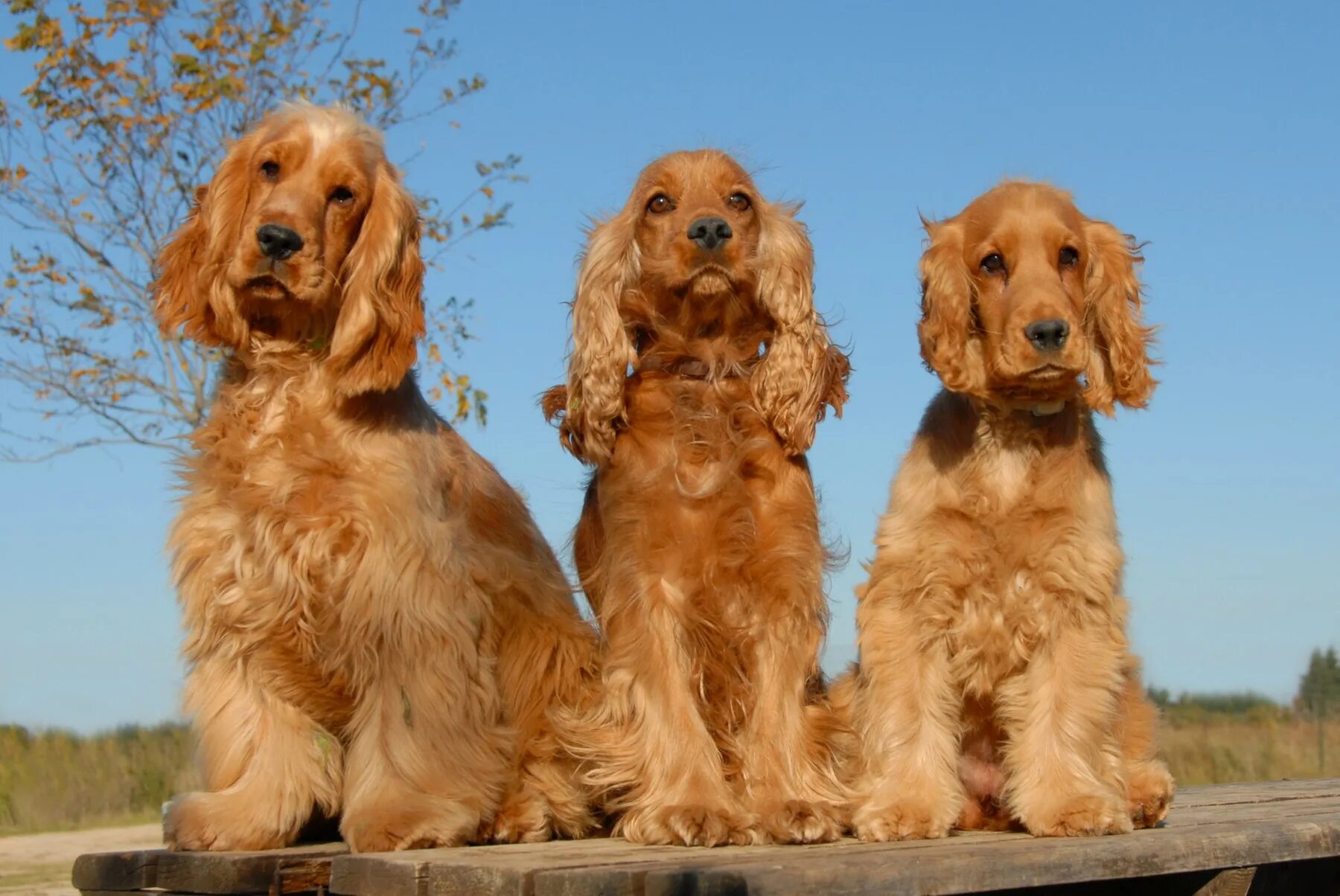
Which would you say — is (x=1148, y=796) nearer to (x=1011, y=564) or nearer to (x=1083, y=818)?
(x=1083, y=818)

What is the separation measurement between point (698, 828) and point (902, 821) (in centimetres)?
62

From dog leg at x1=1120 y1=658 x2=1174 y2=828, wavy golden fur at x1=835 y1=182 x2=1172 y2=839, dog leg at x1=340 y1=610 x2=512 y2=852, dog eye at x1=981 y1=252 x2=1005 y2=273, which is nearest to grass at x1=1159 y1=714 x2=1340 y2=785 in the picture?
dog leg at x1=1120 y1=658 x2=1174 y2=828

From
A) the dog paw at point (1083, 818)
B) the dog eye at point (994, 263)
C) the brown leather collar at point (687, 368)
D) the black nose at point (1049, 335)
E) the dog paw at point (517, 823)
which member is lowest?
the dog paw at point (1083, 818)

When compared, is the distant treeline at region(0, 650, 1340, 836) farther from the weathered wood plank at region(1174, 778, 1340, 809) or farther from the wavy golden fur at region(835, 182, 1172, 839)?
the wavy golden fur at region(835, 182, 1172, 839)

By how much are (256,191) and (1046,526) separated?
2.77 meters

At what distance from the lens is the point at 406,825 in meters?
4.32

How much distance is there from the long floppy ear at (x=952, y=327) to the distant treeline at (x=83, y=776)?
11.3 m

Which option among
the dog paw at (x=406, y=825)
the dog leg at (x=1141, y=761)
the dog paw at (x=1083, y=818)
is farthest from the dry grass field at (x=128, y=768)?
the dog paw at (x=1083, y=818)

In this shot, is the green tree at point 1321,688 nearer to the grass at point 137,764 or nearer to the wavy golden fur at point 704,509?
the grass at point 137,764

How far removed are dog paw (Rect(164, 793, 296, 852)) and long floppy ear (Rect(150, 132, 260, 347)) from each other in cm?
146

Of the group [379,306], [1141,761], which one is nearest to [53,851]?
[379,306]

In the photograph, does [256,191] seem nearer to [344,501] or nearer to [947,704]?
[344,501]

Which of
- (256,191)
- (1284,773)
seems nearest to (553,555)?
(256,191)

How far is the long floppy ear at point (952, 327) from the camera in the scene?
490 cm
